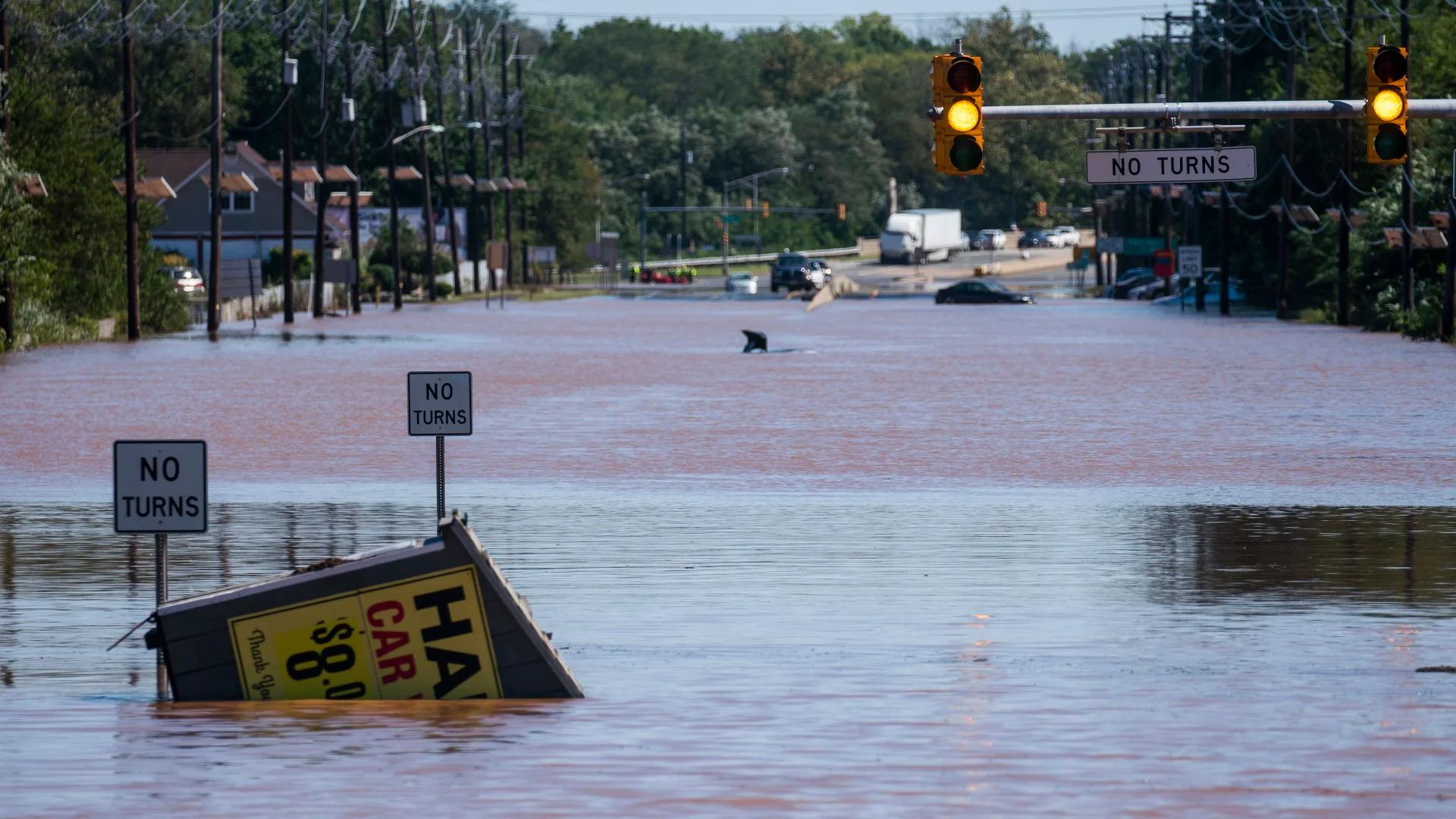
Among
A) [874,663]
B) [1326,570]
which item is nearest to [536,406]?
[1326,570]

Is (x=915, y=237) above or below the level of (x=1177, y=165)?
above

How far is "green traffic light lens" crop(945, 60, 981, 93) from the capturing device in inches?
976

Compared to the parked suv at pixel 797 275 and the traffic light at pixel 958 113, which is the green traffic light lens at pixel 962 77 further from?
the parked suv at pixel 797 275

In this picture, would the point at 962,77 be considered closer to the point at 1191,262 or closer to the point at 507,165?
the point at 1191,262

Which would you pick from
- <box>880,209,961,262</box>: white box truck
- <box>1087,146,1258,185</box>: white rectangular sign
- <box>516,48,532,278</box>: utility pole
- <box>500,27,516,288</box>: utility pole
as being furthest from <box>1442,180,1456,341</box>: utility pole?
<box>880,209,961,262</box>: white box truck

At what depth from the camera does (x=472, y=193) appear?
131375mm

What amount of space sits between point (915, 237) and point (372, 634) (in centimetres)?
17158

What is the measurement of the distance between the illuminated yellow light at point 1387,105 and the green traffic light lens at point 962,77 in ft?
13.3

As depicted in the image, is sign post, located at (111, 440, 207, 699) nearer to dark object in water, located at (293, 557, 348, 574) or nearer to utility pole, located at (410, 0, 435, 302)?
dark object in water, located at (293, 557, 348, 574)

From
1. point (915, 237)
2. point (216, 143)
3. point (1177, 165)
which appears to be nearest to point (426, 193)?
point (216, 143)

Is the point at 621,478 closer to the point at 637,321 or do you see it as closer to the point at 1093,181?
the point at 1093,181

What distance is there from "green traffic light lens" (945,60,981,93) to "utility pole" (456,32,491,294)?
86848 mm

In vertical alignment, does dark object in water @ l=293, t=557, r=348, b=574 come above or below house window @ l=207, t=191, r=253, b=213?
below

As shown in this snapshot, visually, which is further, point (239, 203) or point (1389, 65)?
point (239, 203)
